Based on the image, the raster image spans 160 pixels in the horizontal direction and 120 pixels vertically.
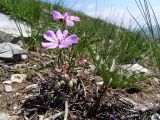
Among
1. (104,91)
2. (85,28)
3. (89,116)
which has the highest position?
(85,28)

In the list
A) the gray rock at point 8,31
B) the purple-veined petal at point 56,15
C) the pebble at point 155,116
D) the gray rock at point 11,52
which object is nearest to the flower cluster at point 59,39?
the purple-veined petal at point 56,15

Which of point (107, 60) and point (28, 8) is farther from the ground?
point (28, 8)

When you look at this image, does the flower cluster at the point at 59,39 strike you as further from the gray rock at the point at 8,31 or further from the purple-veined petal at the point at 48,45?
the gray rock at the point at 8,31

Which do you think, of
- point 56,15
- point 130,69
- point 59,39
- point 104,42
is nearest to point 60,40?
point 59,39

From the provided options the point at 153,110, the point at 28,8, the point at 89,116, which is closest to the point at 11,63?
the point at 89,116

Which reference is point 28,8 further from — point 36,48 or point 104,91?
point 104,91

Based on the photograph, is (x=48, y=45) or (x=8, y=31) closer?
(x=48, y=45)

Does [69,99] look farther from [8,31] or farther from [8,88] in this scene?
[8,31]

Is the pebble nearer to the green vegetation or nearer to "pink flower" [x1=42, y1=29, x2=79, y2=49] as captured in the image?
the green vegetation

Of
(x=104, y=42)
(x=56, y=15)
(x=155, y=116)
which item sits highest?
(x=56, y=15)
